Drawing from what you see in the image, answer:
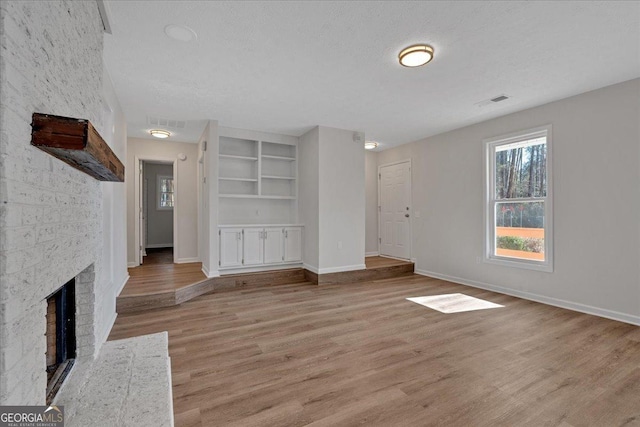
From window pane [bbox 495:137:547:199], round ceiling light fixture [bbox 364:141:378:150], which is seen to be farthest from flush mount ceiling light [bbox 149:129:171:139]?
window pane [bbox 495:137:547:199]

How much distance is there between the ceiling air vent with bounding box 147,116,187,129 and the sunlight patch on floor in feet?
14.5

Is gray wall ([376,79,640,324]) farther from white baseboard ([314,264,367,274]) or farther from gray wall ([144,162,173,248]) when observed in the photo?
gray wall ([144,162,173,248])

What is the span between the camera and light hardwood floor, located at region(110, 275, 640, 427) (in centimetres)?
173

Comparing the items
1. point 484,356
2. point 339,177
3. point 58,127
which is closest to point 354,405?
point 484,356

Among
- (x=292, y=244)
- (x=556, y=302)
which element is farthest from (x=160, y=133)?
(x=556, y=302)

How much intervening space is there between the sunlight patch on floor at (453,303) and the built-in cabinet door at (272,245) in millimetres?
2327

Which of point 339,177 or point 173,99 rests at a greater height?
point 173,99

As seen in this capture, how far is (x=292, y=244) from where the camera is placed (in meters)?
5.29

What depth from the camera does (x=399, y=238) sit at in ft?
20.6

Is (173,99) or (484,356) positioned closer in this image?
(484,356)

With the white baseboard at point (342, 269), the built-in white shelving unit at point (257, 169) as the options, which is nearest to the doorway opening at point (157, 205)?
the built-in white shelving unit at point (257, 169)

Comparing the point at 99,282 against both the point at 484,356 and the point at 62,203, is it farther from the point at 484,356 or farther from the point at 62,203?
the point at 484,356

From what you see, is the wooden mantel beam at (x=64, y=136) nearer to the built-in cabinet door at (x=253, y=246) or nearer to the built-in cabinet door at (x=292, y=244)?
the built-in cabinet door at (x=253, y=246)

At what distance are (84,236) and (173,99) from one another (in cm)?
256
